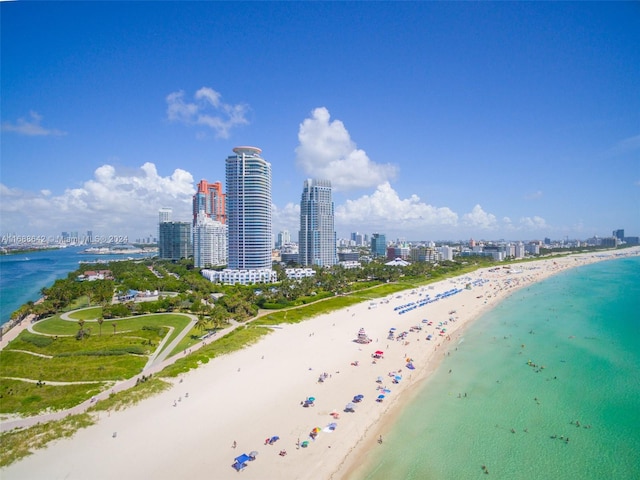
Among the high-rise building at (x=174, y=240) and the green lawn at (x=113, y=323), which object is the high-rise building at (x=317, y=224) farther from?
the green lawn at (x=113, y=323)

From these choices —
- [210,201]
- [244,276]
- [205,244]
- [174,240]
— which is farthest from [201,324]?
[210,201]

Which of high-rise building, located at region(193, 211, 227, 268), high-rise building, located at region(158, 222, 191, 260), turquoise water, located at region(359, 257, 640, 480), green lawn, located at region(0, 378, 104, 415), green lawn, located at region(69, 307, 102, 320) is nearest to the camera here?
turquoise water, located at region(359, 257, 640, 480)

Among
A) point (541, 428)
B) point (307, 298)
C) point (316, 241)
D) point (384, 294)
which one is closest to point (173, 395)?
point (541, 428)

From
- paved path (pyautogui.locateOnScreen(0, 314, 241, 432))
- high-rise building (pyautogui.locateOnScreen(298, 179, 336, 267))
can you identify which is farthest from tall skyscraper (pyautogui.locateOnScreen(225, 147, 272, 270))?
paved path (pyautogui.locateOnScreen(0, 314, 241, 432))

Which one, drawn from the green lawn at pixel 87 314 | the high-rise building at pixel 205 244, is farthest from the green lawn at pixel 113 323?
the high-rise building at pixel 205 244

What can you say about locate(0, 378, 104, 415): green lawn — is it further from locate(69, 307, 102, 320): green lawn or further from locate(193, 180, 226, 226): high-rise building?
locate(193, 180, 226, 226): high-rise building
